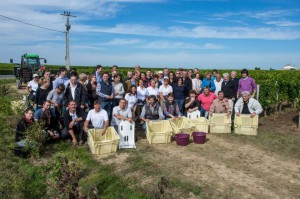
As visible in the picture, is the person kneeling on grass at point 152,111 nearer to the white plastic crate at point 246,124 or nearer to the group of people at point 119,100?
the group of people at point 119,100

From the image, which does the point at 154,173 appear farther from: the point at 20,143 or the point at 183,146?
the point at 20,143

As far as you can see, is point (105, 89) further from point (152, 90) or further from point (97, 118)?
point (152, 90)

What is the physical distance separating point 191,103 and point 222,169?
373cm

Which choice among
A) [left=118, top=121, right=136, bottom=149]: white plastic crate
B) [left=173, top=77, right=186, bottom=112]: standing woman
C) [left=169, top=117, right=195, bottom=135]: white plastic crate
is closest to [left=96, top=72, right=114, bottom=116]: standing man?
[left=118, top=121, right=136, bottom=149]: white plastic crate

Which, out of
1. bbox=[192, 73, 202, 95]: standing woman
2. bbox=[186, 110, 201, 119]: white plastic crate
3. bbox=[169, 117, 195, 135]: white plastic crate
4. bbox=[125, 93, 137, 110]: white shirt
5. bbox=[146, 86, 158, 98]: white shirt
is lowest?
bbox=[169, 117, 195, 135]: white plastic crate

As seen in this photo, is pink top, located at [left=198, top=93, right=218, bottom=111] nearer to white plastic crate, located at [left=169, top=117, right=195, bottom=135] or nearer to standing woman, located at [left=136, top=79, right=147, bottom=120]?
white plastic crate, located at [left=169, top=117, right=195, bottom=135]

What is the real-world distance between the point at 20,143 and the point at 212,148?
16.4ft

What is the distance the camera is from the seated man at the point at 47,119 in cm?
754

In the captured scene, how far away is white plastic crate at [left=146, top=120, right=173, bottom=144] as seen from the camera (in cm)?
783

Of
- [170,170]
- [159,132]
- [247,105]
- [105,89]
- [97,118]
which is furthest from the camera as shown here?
[247,105]

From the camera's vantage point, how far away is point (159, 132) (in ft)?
25.8

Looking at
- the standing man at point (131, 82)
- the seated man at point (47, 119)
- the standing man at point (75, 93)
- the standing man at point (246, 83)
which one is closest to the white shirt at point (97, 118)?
the standing man at point (75, 93)

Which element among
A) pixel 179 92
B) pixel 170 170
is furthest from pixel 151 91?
pixel 170 170

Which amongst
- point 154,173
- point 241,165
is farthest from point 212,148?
point 154,173
